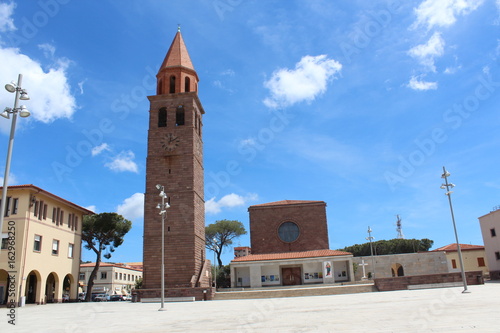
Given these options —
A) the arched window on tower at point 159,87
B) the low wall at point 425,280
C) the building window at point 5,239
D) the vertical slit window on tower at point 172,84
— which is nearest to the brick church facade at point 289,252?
the low wall at point 425,280

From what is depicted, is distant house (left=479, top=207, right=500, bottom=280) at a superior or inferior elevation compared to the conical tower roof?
inferior

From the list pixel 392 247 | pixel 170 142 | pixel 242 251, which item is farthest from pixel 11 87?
pixel 242 251

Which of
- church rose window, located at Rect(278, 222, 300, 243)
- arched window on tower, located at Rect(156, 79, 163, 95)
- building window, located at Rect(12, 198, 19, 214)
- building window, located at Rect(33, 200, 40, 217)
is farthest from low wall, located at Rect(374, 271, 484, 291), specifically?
building window, located at Rect(12, 198, 19, 214)

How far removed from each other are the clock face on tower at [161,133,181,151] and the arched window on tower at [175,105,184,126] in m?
1.56

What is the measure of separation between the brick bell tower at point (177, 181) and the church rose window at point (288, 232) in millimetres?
12146

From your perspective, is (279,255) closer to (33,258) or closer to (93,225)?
(93,225)

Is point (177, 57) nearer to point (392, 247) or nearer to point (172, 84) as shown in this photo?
point (172, 84)

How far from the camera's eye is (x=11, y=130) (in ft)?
35.8

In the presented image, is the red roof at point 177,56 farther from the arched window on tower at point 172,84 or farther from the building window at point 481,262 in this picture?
the building window at point 481,262

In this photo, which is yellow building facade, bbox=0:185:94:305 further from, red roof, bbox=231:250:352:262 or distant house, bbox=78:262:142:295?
distant house, bbox=78:262:142:295

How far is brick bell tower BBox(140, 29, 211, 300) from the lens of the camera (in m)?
31.2

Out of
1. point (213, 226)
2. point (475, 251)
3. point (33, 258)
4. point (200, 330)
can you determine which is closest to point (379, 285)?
point (200, 330)

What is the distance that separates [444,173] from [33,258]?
2864 cm

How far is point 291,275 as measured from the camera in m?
39.8
